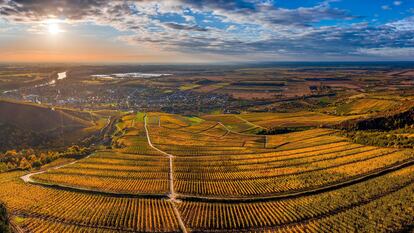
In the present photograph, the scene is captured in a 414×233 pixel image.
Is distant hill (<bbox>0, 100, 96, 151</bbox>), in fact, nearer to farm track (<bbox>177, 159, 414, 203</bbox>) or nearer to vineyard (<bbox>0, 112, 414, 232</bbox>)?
vineyard (<bbox>0, 112, 414, 232</bbox>)

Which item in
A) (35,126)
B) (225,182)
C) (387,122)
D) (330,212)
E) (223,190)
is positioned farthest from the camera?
(35,126)

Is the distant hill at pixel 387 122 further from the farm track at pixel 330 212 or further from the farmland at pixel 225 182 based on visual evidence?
the farm track at pixel 330 212

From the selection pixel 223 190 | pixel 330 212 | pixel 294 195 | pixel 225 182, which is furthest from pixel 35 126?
pixel 330 212

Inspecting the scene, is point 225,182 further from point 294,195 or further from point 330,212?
point 330,212

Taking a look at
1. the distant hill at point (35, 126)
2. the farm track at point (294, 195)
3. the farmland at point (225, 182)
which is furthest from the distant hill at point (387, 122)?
the distant hill at point (35, 126)

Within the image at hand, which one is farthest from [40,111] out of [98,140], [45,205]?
[45,205]

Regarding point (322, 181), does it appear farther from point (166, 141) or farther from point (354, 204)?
point (166, 141)
